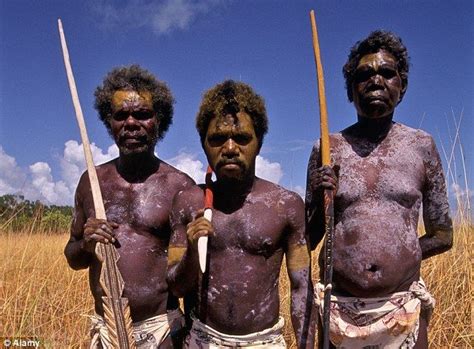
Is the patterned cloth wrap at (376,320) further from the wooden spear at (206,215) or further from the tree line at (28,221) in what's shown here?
the tree line at (28,221)

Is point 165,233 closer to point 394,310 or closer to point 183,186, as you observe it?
point 183,186

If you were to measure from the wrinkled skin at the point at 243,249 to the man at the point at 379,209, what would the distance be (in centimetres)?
18

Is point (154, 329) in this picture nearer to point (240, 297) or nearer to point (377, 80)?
point (240, 297)

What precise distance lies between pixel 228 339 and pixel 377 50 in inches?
56.7

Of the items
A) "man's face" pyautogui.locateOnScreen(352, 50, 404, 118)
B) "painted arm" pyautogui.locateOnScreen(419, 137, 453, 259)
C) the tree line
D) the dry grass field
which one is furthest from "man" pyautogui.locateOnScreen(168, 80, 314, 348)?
the tree line

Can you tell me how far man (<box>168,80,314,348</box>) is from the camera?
2.12m

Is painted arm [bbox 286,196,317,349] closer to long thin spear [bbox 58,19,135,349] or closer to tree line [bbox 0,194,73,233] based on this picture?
long thin spear [bbox 58,19,135,349]

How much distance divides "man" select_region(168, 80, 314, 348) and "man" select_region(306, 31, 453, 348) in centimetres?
18

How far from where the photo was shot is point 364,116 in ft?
7.89

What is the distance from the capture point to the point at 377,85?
2334 millimetres

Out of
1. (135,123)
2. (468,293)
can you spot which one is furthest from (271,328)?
(468,293)

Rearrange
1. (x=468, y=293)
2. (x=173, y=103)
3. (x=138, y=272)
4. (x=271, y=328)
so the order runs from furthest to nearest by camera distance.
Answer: (x=468, y=293)
(x=173, y=103)
(x=138, y=272)
(x=271, y=328)

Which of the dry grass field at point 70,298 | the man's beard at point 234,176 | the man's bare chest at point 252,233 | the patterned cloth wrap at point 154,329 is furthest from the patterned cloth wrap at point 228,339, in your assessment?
the dry grass field at point 70,298

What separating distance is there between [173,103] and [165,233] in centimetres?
72
